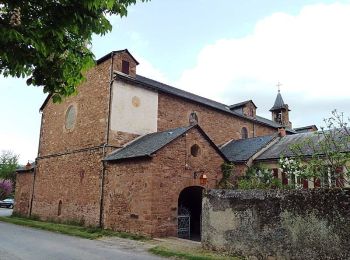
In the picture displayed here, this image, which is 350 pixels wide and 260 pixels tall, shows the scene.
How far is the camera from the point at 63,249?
12.2 metres

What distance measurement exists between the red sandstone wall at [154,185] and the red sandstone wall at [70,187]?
1471mm

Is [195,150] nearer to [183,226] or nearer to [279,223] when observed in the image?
[183,226]

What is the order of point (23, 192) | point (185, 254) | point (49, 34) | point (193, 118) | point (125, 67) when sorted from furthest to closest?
point (23, 192) < point (193, 118) < point (125, 67) < point (185, 254) < point (49, 34)

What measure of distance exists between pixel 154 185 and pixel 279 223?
697 cm

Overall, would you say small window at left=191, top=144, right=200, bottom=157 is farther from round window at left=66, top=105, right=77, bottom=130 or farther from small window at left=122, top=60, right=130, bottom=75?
round window at left=66, top=105, right=77, bottom=130

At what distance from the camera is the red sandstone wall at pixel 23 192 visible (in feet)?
85.7

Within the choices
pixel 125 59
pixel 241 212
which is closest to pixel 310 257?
pixel 241 212

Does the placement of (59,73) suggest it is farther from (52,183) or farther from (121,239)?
(52,183)

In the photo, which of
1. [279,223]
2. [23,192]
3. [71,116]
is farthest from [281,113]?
[279,223]

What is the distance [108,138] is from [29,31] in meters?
14.3

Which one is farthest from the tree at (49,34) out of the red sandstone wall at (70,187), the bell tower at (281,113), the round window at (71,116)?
the bell tower at (281,113)

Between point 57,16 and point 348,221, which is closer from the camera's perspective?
point 57,16

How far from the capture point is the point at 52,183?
2339cm

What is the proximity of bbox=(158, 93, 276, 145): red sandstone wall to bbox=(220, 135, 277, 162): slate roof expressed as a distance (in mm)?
1189
